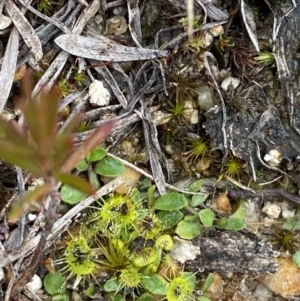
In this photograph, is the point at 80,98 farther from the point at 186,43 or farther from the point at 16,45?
the point at 186,43

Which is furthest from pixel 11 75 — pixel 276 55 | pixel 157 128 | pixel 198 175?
pixel 276 55

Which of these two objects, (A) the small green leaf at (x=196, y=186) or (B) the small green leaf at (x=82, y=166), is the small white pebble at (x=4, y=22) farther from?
(A) the small green leaf at (x=196, y=186)

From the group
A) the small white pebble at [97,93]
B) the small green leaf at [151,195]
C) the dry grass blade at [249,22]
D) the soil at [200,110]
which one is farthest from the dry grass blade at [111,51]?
the small green leaf at [151,195]

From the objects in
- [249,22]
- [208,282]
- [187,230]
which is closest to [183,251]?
[187,230]

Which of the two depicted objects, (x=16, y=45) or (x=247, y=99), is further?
(x=247, y=99)

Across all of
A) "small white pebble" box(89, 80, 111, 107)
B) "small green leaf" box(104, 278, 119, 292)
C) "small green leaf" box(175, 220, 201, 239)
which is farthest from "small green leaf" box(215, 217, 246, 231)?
"small white pebble" box(89, 80, 111, 107)

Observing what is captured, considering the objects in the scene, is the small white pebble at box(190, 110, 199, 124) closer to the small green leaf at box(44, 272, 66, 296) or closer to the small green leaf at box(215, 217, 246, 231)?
the small green leaf at box(215, 217, 246, 231)
